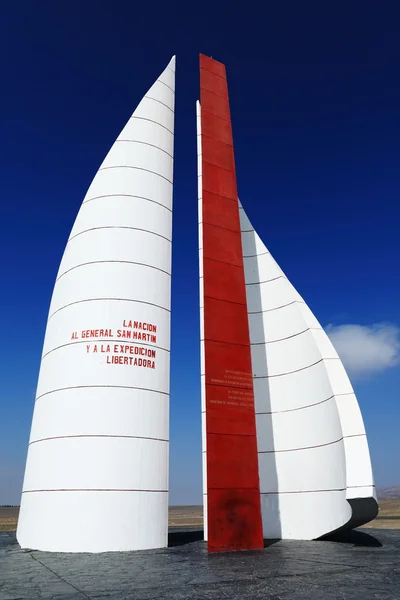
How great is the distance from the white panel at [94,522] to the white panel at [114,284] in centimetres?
627

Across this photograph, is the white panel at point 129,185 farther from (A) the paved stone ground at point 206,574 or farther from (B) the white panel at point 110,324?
(A) the paved stone ground at point 206,574

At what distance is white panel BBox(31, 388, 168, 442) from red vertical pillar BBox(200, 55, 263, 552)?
1.89 m

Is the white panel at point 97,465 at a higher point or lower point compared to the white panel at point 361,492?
higher

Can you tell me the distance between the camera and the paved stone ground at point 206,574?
7562mm

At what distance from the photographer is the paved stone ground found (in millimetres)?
7562

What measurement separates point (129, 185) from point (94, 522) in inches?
460

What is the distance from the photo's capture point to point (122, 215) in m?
17.5

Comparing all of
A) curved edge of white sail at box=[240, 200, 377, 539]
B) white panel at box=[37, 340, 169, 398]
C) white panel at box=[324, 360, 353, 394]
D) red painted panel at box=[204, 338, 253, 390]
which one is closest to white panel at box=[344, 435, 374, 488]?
curved edge of white sail at box=[240, 200, 377, 539]

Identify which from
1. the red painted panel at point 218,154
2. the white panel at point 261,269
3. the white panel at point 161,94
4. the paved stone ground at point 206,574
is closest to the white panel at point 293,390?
the white panel at point 261,269

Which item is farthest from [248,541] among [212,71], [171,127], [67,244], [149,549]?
[212,71]

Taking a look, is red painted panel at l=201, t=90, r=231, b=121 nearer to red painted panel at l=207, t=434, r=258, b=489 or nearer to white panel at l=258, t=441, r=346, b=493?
red painted panel at l=207, t=434, r=258, b=489

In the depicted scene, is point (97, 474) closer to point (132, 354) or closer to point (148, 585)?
point (132, 354)

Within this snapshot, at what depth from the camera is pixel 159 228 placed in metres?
18.1

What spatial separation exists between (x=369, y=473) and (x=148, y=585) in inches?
384
